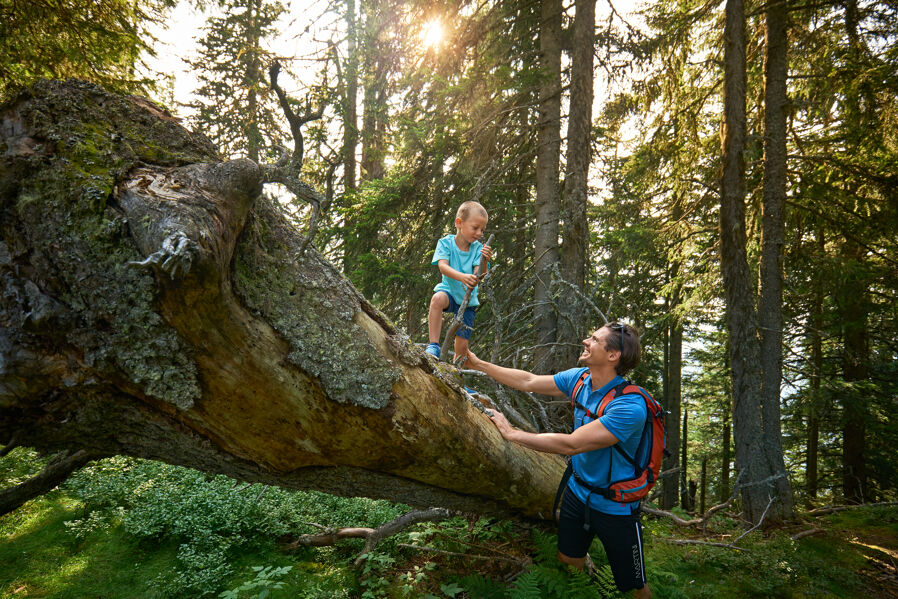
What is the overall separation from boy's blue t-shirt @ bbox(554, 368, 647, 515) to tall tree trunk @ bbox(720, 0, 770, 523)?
534 centimetres

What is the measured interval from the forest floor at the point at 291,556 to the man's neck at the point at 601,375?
133cm

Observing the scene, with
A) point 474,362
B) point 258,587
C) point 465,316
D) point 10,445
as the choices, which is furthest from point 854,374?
point 10,445

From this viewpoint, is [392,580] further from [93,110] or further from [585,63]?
[585,63]

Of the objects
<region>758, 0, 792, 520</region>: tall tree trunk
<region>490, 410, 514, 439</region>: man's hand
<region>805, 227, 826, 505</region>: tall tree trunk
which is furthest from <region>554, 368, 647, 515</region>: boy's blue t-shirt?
<region>805, 227, 826, 505</region>: tall tree trunk

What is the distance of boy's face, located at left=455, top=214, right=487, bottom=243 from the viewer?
394 cm

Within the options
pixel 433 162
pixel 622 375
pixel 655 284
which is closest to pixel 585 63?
pixel 433 162

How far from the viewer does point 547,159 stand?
6621 millimetres

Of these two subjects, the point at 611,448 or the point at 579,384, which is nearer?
the point at 611,448

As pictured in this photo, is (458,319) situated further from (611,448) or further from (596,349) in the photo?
(611,448)

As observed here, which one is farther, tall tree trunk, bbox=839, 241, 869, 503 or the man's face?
tall tree trunk, bbox=839, 241, 869, 503

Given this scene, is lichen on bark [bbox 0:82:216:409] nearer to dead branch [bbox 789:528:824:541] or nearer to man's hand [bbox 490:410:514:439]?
man's hand [bbox 490:410:514:439]

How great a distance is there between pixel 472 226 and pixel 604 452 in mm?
2251

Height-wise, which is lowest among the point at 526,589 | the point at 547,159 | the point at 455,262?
the point at 526,589

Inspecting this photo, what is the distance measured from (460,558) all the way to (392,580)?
2.27 feet
